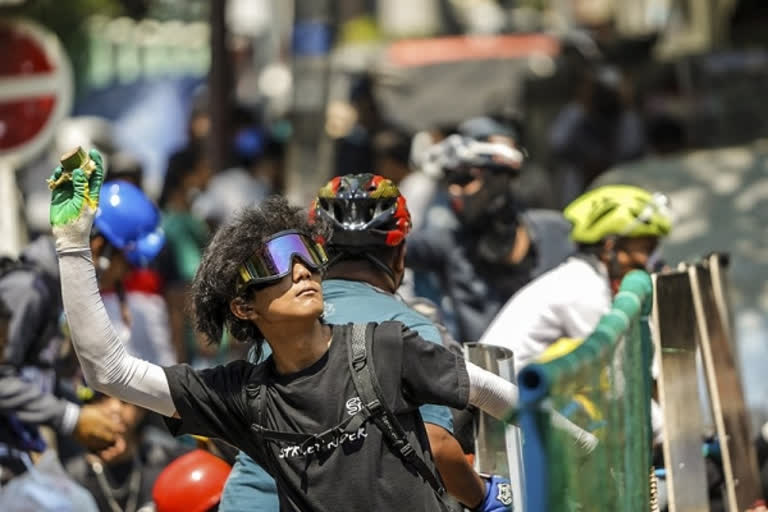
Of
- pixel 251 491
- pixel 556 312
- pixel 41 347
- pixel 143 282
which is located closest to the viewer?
pixel 251 491

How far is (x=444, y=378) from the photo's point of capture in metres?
5.12

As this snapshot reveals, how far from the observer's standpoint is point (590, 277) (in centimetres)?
758

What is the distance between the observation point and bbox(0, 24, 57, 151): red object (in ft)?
36.7

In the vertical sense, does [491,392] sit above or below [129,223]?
below

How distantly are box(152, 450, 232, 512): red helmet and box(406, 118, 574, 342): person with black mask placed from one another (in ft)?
8.19

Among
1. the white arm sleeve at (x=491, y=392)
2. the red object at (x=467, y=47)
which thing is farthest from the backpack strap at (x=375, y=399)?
the red object at (x=467, y=47)

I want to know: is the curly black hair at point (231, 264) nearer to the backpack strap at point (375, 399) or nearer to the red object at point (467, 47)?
the backpack strap at point (375, 399)

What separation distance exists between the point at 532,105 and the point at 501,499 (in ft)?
37.3

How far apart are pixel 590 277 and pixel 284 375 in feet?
8.84

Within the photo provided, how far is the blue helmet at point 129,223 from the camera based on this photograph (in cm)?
836

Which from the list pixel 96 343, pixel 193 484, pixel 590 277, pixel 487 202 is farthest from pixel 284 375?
pixel 487 202

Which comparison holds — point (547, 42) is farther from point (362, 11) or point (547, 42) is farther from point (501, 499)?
point (501, 499)

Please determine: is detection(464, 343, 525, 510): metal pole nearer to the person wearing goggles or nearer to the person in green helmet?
the person wearing goggles

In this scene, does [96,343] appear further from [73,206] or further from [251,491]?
[251,491]
